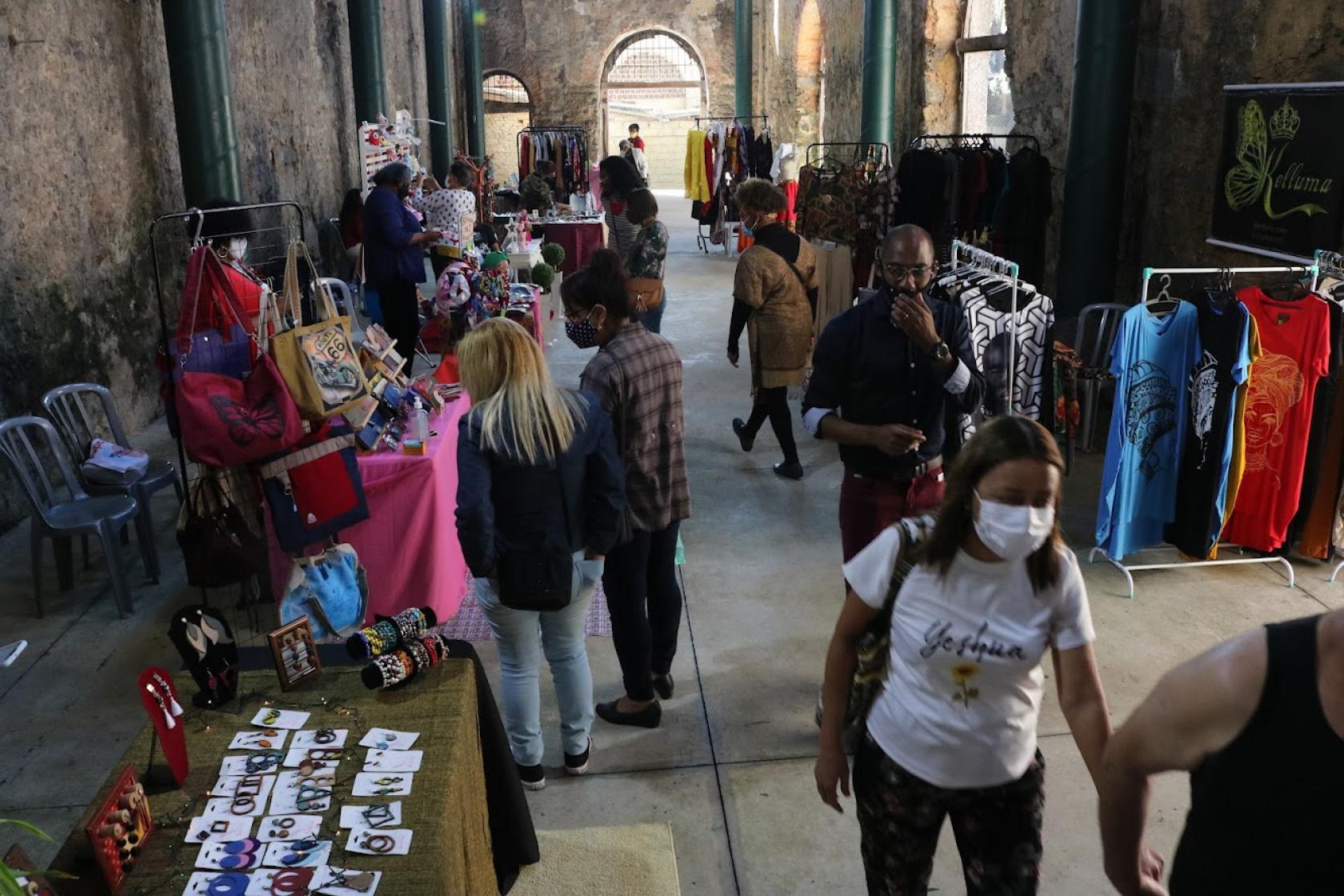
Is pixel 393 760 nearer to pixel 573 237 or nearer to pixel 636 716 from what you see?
pixel 636 716

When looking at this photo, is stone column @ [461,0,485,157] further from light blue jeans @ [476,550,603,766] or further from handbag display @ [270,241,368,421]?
light blue jeans @ [476,550,603,766]

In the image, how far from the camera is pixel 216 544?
157 inches

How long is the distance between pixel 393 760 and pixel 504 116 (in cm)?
2449

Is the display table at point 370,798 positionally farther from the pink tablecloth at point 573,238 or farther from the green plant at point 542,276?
the pink tablecloth at point 573,238

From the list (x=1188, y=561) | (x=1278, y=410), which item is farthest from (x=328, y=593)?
(x=1278, y=410)

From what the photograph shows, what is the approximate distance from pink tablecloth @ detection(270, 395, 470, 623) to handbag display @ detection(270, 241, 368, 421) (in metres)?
0.34

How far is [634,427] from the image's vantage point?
341 centimetres

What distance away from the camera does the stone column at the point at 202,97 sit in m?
6.41

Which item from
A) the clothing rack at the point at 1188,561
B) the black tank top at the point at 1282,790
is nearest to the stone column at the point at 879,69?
the clothing rack at the point at 1188,561

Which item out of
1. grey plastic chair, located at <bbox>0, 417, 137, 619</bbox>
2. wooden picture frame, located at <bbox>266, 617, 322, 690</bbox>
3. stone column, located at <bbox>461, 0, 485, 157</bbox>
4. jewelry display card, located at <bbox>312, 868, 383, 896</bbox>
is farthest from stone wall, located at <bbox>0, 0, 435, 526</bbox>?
stone column, located at <bbox>461, 0, 485, 157</bbox>

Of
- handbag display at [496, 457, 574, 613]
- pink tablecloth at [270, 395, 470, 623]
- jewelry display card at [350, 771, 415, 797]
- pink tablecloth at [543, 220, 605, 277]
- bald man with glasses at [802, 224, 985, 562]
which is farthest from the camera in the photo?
pink tablecloth at [543, 220, 605, 277]

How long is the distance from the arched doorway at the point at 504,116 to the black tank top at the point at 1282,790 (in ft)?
75.5

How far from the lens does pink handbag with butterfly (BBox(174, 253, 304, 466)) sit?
3.64 m

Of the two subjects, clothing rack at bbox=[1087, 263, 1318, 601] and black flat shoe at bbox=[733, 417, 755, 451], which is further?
black flat shoe at bbox=[733, 417, 755, 451]
